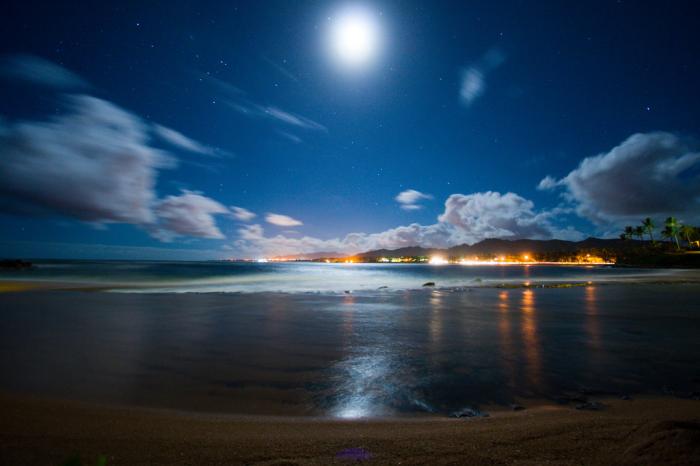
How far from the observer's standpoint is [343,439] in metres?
4.52

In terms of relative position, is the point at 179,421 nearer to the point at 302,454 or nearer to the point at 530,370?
the point at 302,454

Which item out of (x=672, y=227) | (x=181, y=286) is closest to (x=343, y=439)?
(x=181, y=286)

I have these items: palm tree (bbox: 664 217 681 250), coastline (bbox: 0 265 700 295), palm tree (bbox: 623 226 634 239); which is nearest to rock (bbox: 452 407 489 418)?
coastline (bbox: 0 265 700 295)

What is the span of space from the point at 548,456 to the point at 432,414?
2391 mm

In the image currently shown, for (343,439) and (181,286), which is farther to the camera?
(181,286)

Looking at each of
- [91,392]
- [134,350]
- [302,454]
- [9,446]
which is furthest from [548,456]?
[134,350]

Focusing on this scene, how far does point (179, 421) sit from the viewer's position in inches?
216

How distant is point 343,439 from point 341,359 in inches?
221

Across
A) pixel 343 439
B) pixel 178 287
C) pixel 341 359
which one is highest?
pixel 343 439

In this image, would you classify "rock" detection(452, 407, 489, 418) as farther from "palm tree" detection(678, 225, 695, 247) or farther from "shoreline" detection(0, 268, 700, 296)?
"palm tree" detection(678, 225, 695, 247)

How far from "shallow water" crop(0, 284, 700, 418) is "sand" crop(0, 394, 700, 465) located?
957 mm

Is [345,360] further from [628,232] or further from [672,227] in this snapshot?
[628,232]

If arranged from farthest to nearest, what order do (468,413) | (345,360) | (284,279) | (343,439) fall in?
(284,279)
(345,360)
(468,413)
(343,439)

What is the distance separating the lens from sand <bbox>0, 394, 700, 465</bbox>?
3.88m
